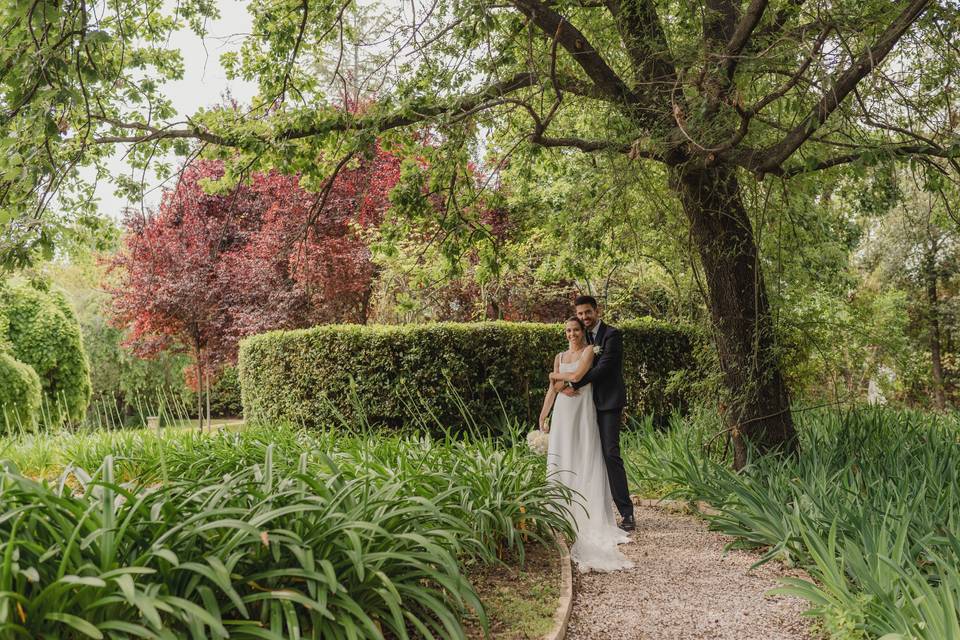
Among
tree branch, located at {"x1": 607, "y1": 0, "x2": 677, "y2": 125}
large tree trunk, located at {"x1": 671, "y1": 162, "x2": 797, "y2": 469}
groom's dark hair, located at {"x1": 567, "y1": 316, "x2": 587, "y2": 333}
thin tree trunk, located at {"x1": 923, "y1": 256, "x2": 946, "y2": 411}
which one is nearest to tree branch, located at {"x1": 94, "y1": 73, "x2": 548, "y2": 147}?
tree branch, located at {"x1": 607, "y1": 0, "x2": 677, "y2": 125}

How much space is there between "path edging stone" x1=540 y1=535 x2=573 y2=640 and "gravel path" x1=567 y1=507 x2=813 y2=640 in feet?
0.26

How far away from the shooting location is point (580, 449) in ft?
16.8

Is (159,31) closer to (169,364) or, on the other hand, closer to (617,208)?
(617,208)

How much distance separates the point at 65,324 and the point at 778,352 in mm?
12304

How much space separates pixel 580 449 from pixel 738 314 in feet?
6.22

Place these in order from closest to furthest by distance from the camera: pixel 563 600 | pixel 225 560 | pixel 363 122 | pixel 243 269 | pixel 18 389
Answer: pixel 225 560 → pixel 563 600 → pixel 363 122 → pixel 18 389 → pixel 243 269

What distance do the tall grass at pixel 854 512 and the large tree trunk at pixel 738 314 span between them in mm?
339

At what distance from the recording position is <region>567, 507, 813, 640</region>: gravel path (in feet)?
10.9

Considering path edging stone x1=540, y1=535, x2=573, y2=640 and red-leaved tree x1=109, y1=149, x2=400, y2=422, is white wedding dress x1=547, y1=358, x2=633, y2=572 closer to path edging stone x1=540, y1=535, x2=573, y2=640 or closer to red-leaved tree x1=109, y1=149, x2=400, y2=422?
path edging stone x1=540, y1=535, x2=573, y2=640

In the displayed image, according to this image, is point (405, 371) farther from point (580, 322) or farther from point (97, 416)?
point (580, 322)

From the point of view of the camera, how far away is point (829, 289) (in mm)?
8250

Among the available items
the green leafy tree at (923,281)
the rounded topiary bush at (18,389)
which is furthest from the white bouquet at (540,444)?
the green leafy tree at (923,281)

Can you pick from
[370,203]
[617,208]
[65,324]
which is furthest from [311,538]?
[65,324]

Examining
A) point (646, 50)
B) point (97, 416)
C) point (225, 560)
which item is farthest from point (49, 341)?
point (225, 560)
